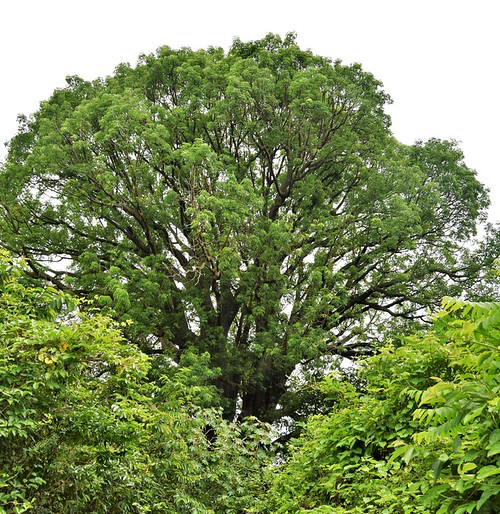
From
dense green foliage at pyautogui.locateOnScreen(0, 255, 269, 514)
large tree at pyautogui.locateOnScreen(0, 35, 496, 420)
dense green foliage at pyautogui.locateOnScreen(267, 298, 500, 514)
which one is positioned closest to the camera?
dense green foliage at pyautogui.locateOnScreen(267, 298, 500, 514)

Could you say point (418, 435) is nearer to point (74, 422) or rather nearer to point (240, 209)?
point (74, 422)

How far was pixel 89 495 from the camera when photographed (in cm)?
499

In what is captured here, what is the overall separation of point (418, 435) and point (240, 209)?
8.50 meters

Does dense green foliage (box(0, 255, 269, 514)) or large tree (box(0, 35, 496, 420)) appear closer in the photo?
dense green foliage (box(0, 255, 269, 514))

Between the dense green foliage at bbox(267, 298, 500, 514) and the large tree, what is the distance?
4.92m

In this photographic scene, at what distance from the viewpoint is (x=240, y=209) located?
10570 mm

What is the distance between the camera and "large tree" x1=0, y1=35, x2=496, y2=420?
10.9m

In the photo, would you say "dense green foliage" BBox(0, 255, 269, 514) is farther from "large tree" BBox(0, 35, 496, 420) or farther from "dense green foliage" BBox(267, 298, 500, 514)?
"large tree" BBox(0, 35, 496, 420)

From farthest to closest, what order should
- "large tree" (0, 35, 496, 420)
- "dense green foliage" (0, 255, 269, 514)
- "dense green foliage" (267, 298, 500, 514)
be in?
"large tree" (0, 35, 496, 420)
"dense green foliage" (0, 255, 269, 514)
"dense green foliage" (267, 298, 500, 514)

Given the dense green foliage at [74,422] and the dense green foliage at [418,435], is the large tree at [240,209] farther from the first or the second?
the dense green foliage at [418,435]

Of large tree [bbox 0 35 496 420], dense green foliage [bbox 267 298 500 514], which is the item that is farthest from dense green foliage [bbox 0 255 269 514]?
large tree [bbox 0 35 496 420]

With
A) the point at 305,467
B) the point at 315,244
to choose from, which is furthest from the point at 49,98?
the point at 305,467

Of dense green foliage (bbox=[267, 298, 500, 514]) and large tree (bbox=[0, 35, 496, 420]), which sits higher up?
large tree (bbox=[0, 35, 496, 420])

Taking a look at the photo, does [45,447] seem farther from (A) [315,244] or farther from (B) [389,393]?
(A) [315,244]
